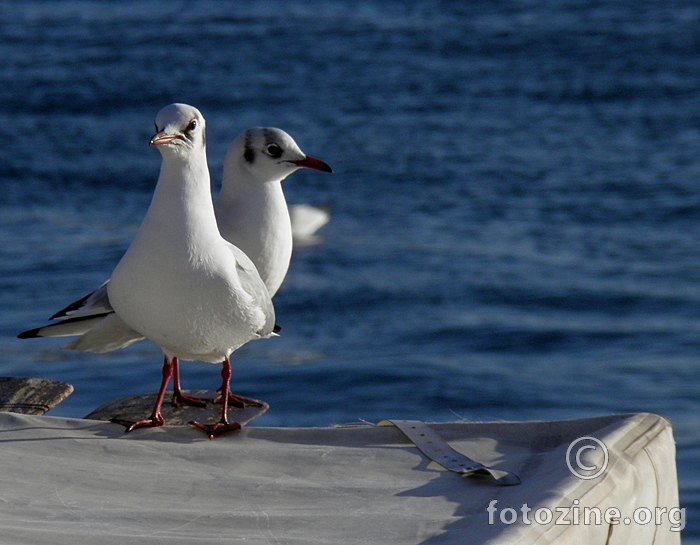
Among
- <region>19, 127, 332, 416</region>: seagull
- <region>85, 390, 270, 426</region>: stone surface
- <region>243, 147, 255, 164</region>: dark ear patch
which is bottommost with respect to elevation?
<region>85, 390, 270, 426</region>: stone surface

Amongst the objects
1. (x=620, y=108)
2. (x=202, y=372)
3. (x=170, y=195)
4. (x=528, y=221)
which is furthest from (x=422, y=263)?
(x=170, y=195)

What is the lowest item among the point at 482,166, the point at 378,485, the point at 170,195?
the point at 482,166

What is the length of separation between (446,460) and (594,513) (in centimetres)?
59

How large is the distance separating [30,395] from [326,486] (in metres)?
1.57

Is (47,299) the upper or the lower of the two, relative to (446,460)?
lower

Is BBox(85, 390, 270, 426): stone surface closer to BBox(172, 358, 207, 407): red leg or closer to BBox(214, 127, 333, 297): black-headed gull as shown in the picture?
BBox(172, 358, 207, 407): red leg

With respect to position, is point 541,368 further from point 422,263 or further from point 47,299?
point 47,299

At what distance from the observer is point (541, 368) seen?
8.23 metres

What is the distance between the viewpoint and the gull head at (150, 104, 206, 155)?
3.69 metres

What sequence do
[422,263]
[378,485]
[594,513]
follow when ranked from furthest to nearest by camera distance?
[422,263] → [378,485] → [594,513]

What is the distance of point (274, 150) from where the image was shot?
16.0 ft

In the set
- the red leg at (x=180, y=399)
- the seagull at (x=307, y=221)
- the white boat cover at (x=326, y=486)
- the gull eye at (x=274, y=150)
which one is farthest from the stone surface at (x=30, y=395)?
the seagull at (x=307, y=221)

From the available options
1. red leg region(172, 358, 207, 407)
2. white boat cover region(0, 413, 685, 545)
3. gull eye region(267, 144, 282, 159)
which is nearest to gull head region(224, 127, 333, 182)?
gull eye region(267, 144, 282, 159)

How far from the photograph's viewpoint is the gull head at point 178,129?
369cm
